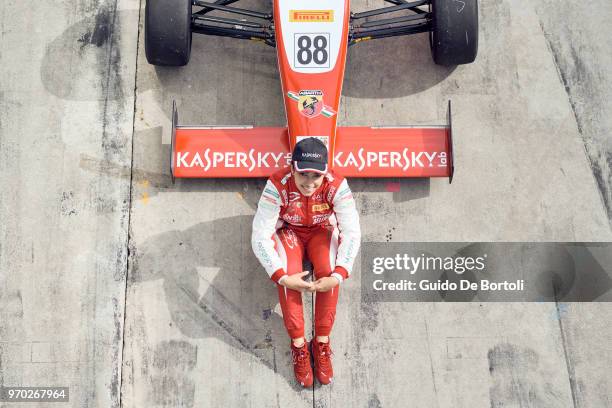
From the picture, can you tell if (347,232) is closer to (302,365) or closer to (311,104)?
(311,104)

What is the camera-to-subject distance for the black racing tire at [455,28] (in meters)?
4.95

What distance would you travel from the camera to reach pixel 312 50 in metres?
4.87

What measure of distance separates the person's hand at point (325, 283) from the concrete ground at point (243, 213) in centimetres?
69

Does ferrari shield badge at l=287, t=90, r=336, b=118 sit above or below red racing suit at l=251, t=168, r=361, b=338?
above

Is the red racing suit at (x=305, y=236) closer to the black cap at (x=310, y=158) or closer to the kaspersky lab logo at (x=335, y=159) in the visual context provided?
the black cap at (x=310, y=158)

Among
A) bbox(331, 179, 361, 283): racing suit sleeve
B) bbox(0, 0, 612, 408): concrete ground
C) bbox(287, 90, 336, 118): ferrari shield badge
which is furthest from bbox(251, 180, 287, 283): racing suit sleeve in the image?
bbox(287, 90, 336, 118): ferrari shield badge

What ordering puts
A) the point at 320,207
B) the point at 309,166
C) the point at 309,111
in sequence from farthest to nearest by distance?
the point at 309,111 < the point at 320,207 < the point at 309,166

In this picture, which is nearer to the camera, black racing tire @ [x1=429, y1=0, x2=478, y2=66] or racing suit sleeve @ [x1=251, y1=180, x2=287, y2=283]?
racing suit sleeve @ [x1=251, y1=180, x2=287, y2=283]

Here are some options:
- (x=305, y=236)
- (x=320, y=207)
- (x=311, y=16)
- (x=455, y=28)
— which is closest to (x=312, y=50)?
(x=311, y=16)

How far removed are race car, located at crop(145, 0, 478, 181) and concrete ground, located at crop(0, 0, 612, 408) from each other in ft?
1.41

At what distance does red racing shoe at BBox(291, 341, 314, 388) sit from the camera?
4.89m

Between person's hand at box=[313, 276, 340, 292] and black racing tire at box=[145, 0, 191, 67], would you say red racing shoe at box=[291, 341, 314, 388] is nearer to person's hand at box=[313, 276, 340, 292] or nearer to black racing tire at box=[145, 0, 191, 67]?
person's hand at box=[313, 276, 340, 292]

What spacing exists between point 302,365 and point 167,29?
115 inches

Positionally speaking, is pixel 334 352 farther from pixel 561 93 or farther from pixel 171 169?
pixel 561 93
